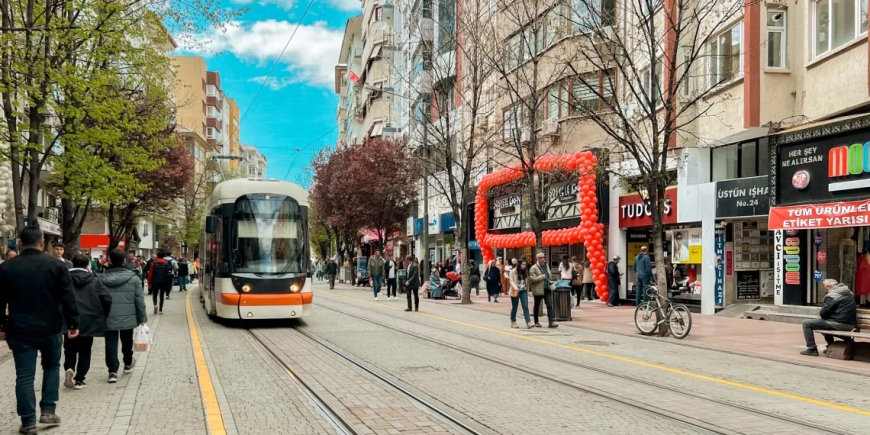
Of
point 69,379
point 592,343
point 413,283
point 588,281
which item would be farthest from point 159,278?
point 588,281

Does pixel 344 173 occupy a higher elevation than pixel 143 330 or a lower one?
higher

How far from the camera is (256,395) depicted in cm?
895

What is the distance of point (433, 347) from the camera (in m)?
14.1

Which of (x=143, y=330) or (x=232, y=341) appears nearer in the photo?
(x=143, y=330)

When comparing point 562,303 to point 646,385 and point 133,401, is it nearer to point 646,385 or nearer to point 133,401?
point 646,385

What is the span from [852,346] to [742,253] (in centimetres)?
1010

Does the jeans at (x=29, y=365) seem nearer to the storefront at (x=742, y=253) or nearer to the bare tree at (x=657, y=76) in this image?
the bare tree at (x=657, y=76)

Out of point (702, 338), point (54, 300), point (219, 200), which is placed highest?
point (219, 200)

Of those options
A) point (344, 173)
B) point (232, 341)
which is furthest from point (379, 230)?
point (232, 341)

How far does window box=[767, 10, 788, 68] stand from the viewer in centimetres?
2080

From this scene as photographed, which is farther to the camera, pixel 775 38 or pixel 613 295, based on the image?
pixel 613 295

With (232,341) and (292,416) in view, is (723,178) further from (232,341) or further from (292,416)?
(292,416)

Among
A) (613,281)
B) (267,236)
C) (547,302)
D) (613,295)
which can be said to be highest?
(267,236)

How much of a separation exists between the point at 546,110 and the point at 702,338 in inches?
679
